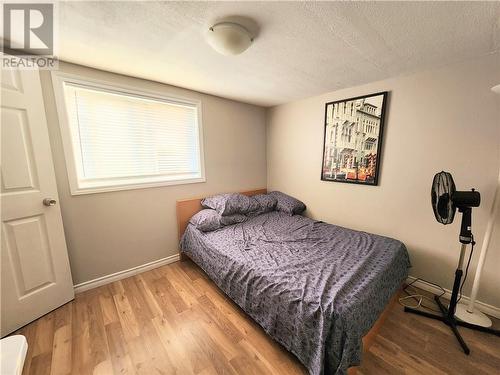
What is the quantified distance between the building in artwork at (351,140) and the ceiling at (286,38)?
13.7 inches

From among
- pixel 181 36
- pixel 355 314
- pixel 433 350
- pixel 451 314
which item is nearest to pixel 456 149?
pixel 451 314

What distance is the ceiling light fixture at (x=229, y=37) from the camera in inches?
49.3

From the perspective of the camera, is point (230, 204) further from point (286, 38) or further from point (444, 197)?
point (444, 197)

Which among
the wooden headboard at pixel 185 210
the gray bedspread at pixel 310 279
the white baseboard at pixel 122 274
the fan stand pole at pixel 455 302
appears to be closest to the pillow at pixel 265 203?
the gray bedspread at pixel 310 279

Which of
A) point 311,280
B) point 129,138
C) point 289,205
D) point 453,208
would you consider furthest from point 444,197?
point 129,138

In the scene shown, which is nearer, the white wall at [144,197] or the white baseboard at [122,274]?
the white wall at [144,197]

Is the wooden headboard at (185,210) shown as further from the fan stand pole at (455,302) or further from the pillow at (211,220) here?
the fan stand pole at (455,302)

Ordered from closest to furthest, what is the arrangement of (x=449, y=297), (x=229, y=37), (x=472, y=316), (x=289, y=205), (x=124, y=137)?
(x=229, y=37) → (x=472, y=316) → (x=449, y=297) → (x=124, y=137) → (x=289, y=205)

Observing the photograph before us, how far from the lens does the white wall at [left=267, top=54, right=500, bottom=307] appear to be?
5.45 feet

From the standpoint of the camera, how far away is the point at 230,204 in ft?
8.46

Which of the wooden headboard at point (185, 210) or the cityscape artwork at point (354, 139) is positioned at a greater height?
the cityscape artwork at point (354, 139)

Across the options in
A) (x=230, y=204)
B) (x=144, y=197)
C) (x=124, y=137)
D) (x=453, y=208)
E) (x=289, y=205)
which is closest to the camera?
(x=453, y=208)

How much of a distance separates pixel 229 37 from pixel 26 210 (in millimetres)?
2047

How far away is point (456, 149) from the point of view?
178 cm
